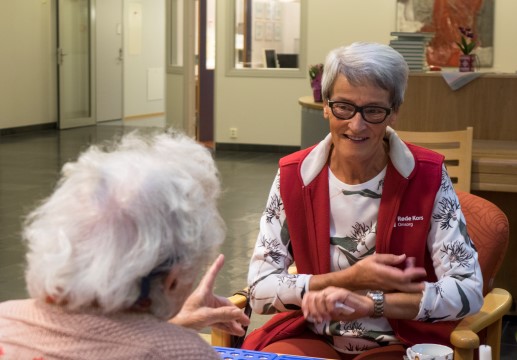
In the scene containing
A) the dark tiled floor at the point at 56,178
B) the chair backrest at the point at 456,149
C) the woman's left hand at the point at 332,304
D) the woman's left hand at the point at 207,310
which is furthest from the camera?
the dark tiled floor at the point at 56,178

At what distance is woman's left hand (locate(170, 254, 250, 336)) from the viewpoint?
1877 millimetres

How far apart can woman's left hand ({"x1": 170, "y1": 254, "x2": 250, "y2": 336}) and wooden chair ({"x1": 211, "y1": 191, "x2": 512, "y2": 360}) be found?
502 millimetres

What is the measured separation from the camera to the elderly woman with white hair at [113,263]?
4.54ft

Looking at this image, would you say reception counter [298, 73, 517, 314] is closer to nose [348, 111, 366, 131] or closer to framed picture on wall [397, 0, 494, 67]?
nose [348, 111, 366, 131]

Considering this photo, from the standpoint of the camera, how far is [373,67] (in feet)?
7.77

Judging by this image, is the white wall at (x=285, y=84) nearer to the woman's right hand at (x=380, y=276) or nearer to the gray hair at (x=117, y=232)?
the woman's right hand at (x=380, y=276)

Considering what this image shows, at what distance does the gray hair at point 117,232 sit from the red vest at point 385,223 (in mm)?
988

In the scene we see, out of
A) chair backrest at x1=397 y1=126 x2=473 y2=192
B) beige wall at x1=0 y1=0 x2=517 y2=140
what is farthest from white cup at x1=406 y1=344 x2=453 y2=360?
beige wall at x1=0 y1=0 x2=517 y2=140

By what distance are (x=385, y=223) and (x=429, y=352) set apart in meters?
0.45

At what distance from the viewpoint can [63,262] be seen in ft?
4.53

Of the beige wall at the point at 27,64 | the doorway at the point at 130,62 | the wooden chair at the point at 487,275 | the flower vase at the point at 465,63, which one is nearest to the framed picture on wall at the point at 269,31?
the doorway at the point at 130,62

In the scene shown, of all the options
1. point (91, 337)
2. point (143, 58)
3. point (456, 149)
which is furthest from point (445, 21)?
point (91, 337)

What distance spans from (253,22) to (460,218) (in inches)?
402

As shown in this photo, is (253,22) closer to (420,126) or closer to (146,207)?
(420,126)
